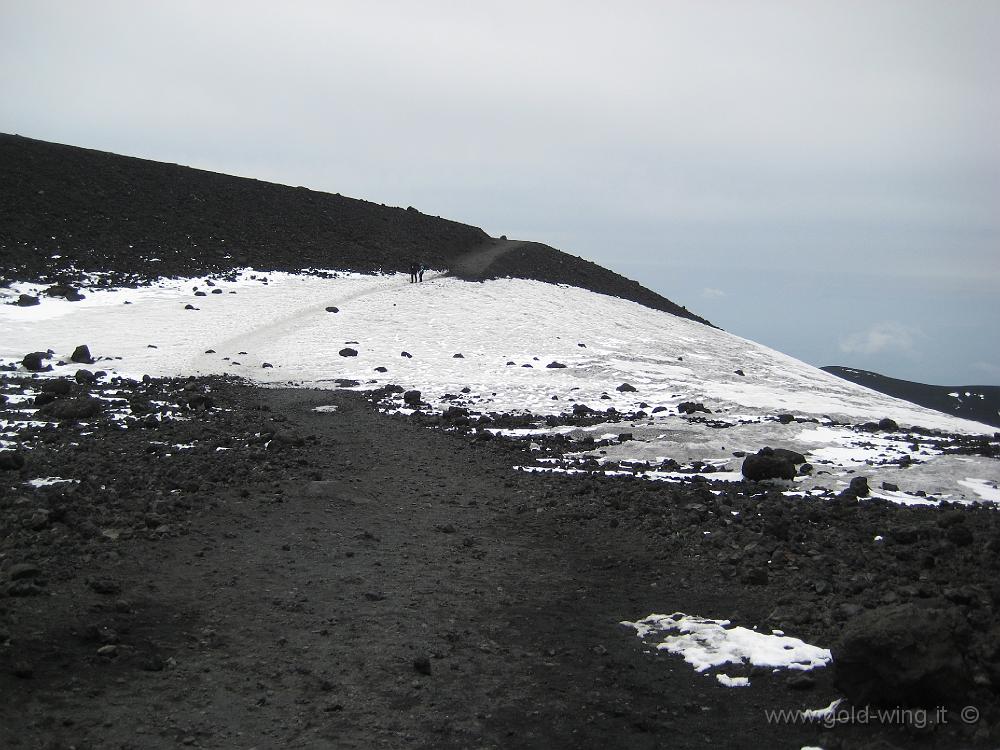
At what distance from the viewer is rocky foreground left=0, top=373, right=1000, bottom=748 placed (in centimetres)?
566

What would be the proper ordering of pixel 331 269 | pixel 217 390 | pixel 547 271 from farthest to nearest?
pixel 547 271 → pixel 331 269 → pixel 217 390

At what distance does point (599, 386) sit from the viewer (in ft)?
83.7

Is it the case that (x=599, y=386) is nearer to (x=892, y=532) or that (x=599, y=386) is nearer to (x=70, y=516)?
(x=892, y=532)

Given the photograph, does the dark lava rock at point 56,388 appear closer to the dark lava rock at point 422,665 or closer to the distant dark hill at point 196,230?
the dark lava rock at point 422,665

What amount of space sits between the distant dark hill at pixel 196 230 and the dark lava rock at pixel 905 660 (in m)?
35.1

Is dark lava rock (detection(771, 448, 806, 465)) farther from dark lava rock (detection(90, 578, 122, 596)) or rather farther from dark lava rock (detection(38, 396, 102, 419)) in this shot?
dark lava rock (detection(38, 396, 102, 419))

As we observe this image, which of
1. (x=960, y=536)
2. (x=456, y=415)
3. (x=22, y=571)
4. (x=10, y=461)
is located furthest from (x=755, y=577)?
(x=456, y=415)

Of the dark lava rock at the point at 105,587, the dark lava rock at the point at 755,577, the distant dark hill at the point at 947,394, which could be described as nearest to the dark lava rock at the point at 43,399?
the dark lava rock at the point at 105,587

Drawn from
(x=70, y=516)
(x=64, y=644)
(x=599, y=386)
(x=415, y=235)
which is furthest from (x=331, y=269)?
(x=64, y=644)

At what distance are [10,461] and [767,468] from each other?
11.6 meters

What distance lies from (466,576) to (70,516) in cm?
475

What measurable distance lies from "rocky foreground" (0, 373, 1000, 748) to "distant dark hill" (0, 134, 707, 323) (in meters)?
26.8

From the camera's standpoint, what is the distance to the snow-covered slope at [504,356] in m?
16.7

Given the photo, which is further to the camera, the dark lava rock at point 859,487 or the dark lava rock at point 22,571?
the dark lava rock at point 859,487
